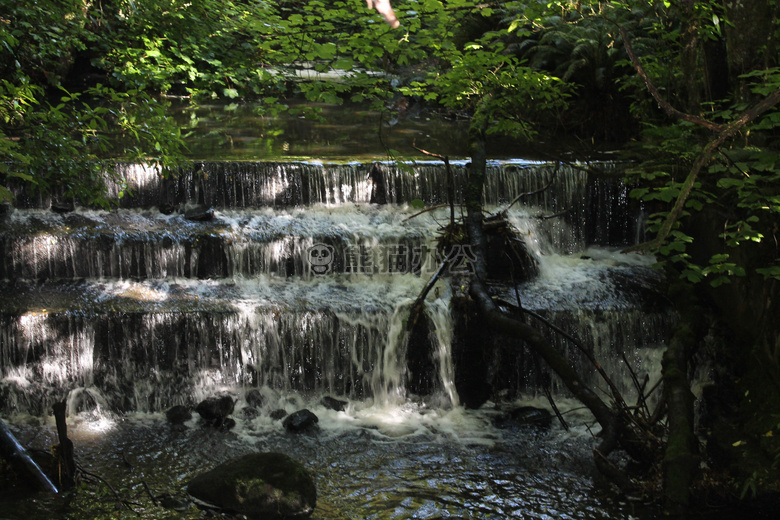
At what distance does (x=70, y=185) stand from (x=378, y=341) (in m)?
3.24

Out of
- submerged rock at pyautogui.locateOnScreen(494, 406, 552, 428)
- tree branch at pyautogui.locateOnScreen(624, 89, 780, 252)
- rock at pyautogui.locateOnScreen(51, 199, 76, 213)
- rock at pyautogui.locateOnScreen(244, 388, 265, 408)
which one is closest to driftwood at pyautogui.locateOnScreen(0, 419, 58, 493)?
rock at pyautogui.locateOnScreen(244, 388, 265, 408)

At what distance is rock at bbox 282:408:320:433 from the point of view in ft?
19.2

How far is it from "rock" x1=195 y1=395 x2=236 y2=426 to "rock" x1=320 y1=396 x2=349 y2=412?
2.98ft

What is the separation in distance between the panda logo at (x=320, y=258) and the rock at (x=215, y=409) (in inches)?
83.2

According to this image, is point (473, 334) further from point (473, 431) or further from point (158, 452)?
point (158, 452)

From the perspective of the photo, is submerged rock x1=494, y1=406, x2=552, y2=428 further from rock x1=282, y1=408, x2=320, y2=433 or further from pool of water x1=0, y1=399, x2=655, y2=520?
rock x1=282, y1=408, x2=320, y2=433

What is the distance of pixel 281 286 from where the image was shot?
24.4ft

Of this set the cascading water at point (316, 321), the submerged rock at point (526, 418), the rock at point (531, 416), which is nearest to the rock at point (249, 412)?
the cascading water at point (316, 321)

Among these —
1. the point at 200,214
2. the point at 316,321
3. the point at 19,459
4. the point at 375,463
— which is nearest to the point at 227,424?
the point at 316,321

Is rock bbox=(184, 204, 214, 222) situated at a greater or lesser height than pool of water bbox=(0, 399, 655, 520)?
greater

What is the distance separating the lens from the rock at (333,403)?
636 centimetres

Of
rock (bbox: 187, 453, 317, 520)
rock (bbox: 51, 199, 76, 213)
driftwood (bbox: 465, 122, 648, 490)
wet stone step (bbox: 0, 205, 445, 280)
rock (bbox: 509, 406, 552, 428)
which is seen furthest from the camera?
rock (bbox: 51, 199, 76, 213)

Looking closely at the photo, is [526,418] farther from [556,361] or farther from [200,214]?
[200,214]

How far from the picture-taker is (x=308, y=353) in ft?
21.5
